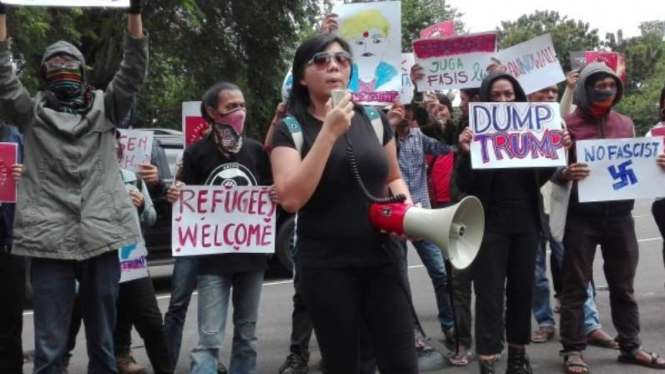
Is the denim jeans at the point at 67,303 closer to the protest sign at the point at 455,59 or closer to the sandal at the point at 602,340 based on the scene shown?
the protest sign at the point at 455,59

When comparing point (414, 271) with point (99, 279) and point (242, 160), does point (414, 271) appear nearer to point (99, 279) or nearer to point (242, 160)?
point (242, 160)

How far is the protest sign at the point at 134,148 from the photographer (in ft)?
20.2

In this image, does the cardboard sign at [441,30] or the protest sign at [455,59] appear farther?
the cardboard sign at [441,30]

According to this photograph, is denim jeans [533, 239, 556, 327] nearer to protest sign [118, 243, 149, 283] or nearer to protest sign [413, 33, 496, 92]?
protest sign [413, 33, 496, 92]

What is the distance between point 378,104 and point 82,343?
3295 mm

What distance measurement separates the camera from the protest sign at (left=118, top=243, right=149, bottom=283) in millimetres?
5539

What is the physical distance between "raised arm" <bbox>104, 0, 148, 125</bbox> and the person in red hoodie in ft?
9.51

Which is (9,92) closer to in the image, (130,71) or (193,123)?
(130,71)

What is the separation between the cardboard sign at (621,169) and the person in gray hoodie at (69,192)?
116 inches

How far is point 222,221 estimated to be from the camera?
5453 mm

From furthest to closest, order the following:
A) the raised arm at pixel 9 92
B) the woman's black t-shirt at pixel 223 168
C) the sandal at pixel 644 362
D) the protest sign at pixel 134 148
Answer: the protest sign at pixel 134 148 → the sandal at pixel 644 362 → the woman's black t-shirt at pixel 223 168 → the raised arm at pixel 9 92

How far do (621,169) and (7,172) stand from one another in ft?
12.4

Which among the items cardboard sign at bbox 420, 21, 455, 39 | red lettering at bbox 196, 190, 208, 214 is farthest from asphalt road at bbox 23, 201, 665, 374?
cardboard sign at bbox 420, 21, 455, 39

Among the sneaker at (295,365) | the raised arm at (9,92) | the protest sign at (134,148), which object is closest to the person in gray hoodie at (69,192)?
the raised arm at (9,92)
